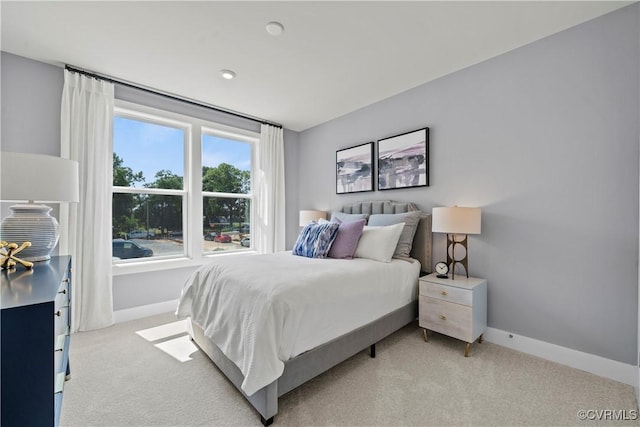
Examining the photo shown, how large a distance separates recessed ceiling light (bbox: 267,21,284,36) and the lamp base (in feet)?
6.39

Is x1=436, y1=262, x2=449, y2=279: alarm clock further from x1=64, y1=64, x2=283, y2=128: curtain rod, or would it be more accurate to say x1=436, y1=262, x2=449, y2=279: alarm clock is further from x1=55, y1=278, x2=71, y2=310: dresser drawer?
x1=64, y1=64, x2=283, y2=128: curtain rod

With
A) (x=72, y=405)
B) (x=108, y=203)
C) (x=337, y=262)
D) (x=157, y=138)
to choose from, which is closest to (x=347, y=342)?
(x=337, y=262)

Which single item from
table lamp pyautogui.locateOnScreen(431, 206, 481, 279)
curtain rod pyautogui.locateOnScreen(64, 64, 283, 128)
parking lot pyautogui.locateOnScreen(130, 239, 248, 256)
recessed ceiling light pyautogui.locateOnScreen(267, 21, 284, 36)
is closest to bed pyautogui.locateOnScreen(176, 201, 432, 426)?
table lamp pyautogui.locateOnScreen(431, 206, 481, 279)

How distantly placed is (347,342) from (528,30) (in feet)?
9.19

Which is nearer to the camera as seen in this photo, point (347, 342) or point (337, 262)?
point (347, 342)

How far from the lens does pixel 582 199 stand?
2.08 meters

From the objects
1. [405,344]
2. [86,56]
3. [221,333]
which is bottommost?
[405,344]

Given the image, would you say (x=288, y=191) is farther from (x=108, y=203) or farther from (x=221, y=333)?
(x=221, y=333)

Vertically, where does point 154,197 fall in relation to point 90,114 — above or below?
below

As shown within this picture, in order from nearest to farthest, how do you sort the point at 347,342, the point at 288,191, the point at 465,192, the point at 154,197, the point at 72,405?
the point at 72,405 → the point at 347,342 → the point at 465,192 → the point at 154,197 → the point at 288,191

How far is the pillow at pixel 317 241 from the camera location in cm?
272

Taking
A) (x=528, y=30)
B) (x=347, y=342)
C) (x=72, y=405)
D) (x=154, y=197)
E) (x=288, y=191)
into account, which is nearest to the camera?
(x=72, y=405)

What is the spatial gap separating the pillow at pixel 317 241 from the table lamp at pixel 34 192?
1835mm

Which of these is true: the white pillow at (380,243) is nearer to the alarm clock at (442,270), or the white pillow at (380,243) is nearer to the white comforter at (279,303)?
the white comforter at (279,303)
